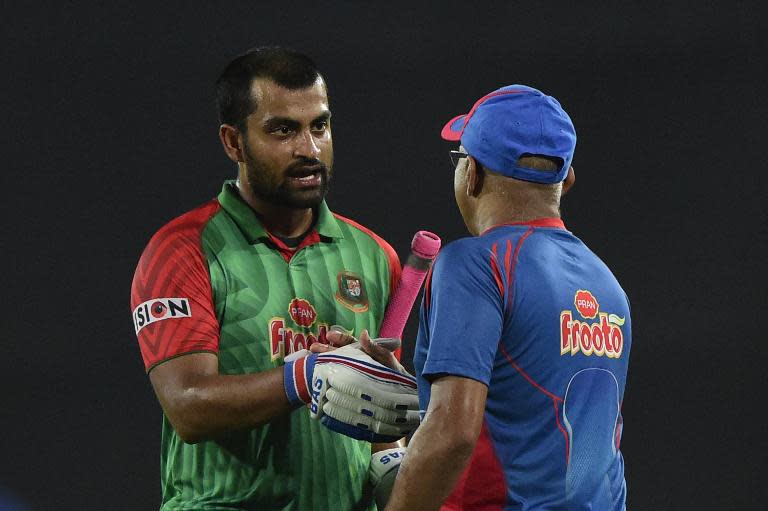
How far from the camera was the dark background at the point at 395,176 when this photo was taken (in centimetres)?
320

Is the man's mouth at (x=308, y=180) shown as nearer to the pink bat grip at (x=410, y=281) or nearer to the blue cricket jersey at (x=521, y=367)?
the pink bat grip at (x=410, y=281)

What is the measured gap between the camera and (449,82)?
3.44 m

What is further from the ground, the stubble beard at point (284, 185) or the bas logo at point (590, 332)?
the stubble beard at point (284, 185)

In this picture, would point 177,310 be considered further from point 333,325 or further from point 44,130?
point 44,130

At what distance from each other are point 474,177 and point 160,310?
59cm

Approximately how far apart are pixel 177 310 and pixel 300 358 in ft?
0.74

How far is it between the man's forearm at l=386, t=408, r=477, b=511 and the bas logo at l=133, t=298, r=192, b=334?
55 cm

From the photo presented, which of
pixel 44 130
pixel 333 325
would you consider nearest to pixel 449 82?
pixel 44 130

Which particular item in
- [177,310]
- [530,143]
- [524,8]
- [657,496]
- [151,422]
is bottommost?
[657,496]

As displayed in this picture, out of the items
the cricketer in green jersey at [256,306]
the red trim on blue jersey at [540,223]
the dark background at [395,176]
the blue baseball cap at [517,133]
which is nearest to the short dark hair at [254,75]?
the cricketer in green jersey at [256,306]

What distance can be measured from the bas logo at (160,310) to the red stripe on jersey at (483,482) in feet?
1.90

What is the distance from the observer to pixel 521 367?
141 centimetres

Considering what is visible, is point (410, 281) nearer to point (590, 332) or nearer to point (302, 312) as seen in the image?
point (302, 312)

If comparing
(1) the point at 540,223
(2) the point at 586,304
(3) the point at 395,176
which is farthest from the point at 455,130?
(3) the point at 395,176
